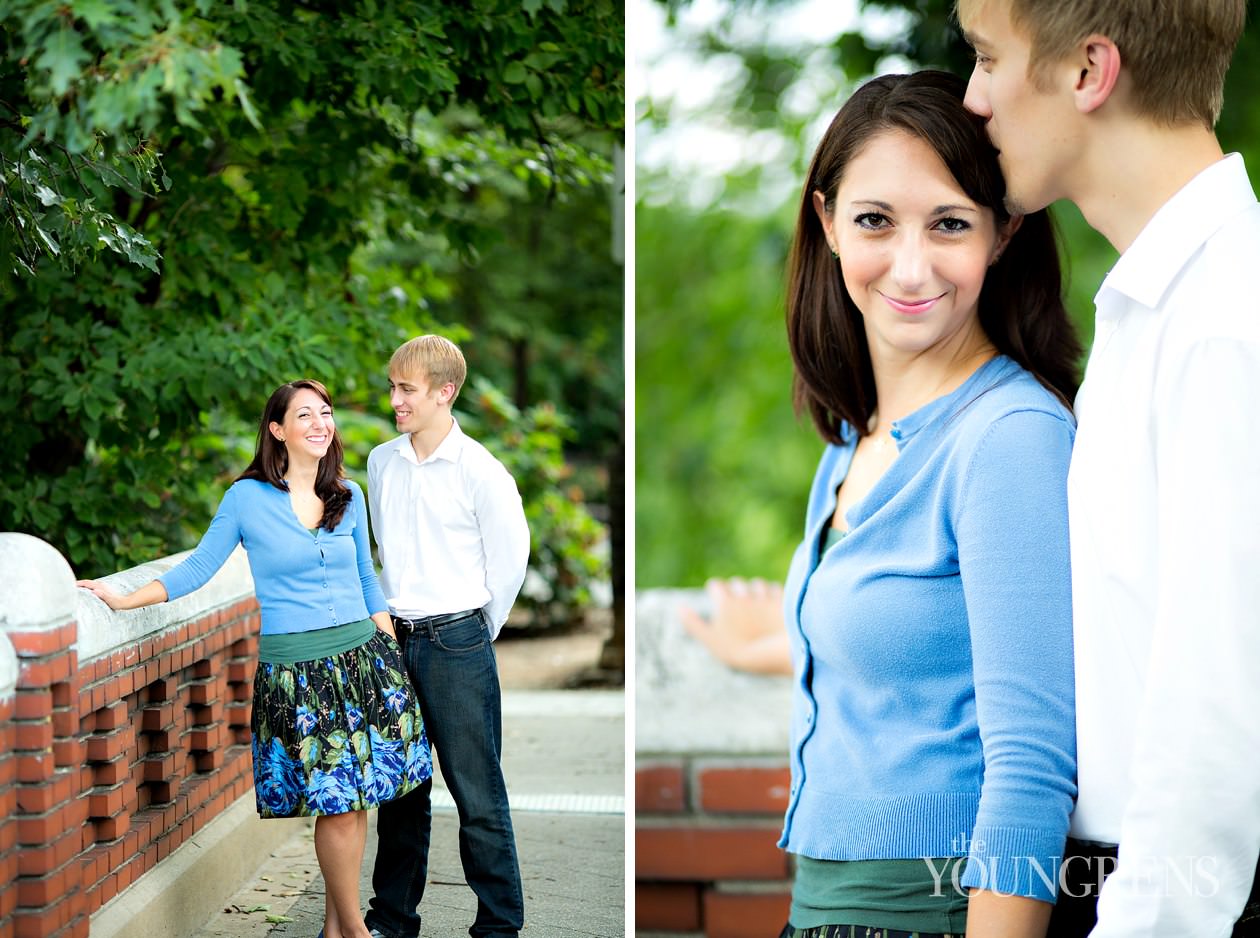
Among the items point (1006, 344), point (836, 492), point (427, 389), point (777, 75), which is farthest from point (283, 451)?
point (777, 75)

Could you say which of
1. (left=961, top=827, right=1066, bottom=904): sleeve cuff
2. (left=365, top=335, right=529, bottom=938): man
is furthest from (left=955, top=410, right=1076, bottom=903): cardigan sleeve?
(left=365, top=335, right=529, bottom=938): man

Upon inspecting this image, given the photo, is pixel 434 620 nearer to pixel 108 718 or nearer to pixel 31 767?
pixel 108 718

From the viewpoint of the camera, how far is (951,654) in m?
1.91

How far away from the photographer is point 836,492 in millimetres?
2285

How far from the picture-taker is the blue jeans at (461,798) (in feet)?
10.9

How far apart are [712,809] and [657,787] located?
0.54ft

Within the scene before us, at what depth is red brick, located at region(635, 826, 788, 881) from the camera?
359 cm

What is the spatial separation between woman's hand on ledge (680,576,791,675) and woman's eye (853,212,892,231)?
1.61m

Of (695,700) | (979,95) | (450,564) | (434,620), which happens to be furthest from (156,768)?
(979,95)

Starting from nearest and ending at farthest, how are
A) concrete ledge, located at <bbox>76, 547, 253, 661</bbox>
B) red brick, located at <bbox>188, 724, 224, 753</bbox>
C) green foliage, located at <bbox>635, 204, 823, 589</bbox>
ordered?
concrete ledge, located at <bbox>76, 547, 253, 661</bbox> → red brick, located at <bbox>188, 724, 224, 753</bbox> → green foliage, located at <bbox>635, 204, 823, 589</bbox>

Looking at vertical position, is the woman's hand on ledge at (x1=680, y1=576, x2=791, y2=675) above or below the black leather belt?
below

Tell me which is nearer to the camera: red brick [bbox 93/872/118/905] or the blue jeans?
red brick [bbox 93/872/118/905]

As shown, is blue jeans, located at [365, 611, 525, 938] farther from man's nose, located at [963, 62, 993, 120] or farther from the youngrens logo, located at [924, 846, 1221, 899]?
man's nose, located at [963, 62, 993, 120]

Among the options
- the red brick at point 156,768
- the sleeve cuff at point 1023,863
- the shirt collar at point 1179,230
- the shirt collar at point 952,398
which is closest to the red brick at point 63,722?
the red brick at point 156,768
